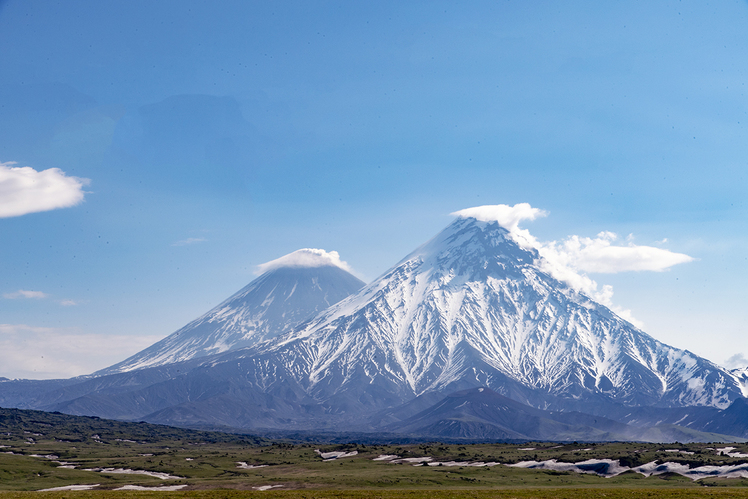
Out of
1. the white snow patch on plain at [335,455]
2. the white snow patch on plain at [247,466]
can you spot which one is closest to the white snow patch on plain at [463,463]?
the white snow patch on plain at [335,455]

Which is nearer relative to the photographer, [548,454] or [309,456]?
[548,454]

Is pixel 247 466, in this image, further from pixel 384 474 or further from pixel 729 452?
pixel 729 452

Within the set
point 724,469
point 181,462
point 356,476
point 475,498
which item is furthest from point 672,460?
point 181,462

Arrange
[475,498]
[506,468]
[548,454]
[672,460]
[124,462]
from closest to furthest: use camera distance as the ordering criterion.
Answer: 1. [475,498]
2. [672,460]
3. [506,468]
4. [548,454]
5. [124,462]

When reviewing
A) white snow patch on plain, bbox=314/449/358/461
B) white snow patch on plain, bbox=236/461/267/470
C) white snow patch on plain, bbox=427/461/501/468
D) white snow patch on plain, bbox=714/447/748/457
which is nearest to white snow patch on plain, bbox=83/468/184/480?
white snow patch on plain, bbox=236/461/267/470

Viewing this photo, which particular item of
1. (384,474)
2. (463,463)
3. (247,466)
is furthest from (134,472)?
(463,463)

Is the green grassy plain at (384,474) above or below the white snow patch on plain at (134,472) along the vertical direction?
above

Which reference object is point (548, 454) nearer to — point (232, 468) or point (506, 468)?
point (506, 468)

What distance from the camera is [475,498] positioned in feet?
254

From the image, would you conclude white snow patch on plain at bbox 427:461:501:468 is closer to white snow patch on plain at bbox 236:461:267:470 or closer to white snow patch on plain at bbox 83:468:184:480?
white snow patch on plain at bbox 236:461:267:470

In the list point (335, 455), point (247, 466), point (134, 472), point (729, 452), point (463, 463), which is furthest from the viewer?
point (335, 455)

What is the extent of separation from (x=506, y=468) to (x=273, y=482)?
53.5m

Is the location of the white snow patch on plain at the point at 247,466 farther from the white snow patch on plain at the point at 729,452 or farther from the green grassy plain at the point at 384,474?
the white snow patch on plain at the point at 729,452

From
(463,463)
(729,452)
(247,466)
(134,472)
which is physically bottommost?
(247,466)
